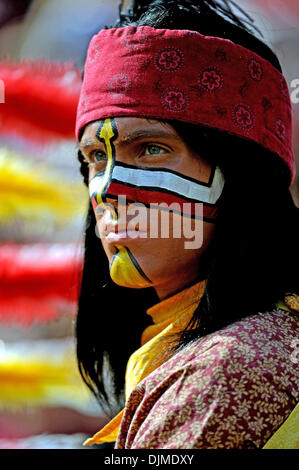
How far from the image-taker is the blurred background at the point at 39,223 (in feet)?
Answer: 10.5

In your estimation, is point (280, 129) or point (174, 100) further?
point (280, 129)

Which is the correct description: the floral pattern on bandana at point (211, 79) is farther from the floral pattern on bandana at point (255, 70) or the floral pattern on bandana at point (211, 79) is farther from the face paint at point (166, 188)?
the face paint at point (166, 188)

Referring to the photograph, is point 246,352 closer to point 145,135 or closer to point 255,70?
point 145,135

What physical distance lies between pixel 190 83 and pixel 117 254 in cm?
52

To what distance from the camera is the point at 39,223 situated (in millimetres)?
3395

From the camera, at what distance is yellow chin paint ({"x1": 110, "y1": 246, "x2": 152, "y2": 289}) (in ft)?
5.62

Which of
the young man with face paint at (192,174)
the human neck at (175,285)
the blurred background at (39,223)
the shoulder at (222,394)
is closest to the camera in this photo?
the shoulder at (222,394)

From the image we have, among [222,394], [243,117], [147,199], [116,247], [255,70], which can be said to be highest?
[255,70]

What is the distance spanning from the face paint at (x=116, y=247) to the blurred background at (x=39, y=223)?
1411mm

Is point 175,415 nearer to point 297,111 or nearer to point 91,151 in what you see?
point 91,151

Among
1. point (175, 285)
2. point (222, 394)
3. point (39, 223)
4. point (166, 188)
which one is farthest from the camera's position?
point (39, 223)

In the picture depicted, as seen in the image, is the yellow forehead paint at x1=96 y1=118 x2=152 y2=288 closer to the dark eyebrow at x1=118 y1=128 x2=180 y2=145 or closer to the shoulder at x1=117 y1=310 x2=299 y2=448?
the dark eyebrow at x1=118 y1=128 x2=180 y2=145

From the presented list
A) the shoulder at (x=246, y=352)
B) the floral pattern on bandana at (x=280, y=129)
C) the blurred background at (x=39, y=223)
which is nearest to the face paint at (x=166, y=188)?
the floral pattern on bandana at (x=280, y=129)

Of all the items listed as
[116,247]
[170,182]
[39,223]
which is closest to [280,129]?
[170,182]
